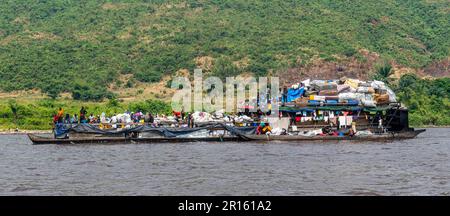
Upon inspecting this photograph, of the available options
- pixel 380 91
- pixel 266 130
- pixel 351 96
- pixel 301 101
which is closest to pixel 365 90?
pixel 351 96

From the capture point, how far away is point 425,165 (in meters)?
32.0

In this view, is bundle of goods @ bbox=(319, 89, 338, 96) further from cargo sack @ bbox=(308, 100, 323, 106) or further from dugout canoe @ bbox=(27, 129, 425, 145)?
dugout canoe @ bbox=(27, 129, 425, 145)

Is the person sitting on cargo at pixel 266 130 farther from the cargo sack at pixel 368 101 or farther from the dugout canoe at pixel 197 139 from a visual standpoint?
the cargo sack at pixel 368 101

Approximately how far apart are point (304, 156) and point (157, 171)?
28.4 ft

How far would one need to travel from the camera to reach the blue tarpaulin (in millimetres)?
49375

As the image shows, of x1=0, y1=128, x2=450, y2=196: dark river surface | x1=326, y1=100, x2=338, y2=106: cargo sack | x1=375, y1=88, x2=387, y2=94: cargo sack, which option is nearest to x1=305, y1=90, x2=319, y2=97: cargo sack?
x1=326, y1=100, x2=338, y2=106: cargo sack

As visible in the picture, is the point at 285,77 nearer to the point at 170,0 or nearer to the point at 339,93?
the point at 170,0

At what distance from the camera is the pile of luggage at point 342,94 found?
47875mm

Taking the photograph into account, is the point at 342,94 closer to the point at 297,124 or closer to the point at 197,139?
the point at 297,124

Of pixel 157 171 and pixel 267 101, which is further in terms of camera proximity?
pixel 267 101

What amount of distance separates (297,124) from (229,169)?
59.4ft

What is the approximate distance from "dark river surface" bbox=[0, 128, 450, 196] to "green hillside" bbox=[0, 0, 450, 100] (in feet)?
156

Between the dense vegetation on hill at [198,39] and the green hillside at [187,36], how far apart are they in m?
0.15
